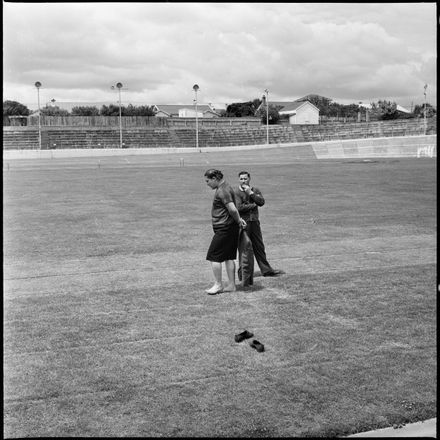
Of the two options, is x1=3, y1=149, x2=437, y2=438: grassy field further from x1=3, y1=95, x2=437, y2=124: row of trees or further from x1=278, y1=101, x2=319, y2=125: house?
x1=278, y1=101, x2=319, y2=125: house

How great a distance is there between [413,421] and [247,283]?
4.54 m

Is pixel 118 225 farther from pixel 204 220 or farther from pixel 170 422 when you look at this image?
pixel 170 422

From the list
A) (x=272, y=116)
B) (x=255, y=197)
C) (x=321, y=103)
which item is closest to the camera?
(x=255, y=197)

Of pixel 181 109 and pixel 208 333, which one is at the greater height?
pixel 181 109

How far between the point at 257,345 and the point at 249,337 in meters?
0.37

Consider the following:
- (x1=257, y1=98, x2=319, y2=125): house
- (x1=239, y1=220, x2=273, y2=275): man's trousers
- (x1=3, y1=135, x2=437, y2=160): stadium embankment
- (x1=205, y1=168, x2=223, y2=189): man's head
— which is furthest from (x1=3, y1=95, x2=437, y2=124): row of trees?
(x1=205, y1=168, x2=223, y2=189): man's head

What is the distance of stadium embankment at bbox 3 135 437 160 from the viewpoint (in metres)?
52.2

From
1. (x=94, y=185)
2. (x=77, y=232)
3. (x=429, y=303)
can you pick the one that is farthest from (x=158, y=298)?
(x=94, y=185)

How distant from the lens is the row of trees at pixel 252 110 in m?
98.5

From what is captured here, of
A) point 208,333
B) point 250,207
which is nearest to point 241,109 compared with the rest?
point 250,207

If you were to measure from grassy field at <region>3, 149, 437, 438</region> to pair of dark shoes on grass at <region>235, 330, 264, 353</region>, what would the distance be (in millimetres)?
74

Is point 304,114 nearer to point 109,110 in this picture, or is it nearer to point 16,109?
point 109,110

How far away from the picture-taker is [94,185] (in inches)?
1118

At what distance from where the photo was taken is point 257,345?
20.8 ft
